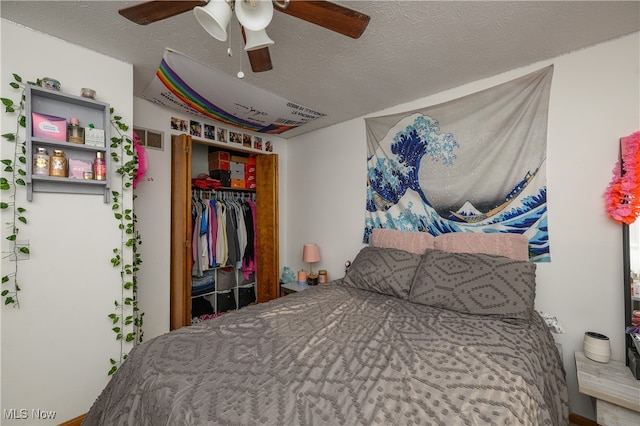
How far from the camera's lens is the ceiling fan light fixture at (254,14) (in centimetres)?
104

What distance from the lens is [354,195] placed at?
116 inches

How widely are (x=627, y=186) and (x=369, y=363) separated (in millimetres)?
1748

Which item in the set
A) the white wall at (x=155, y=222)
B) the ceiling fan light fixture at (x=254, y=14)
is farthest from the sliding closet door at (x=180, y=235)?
the ceiling fan light fixture at (x=254, y=14)

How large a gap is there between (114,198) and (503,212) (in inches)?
112

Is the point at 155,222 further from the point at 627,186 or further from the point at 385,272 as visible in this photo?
the point at 627,186

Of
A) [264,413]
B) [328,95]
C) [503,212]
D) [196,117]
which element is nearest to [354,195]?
[328,95]

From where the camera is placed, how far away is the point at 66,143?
163 centimetres

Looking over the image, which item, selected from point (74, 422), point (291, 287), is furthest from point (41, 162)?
point (291, 287)

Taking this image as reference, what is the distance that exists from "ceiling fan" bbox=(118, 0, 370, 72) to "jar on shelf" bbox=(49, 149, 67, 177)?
105cm

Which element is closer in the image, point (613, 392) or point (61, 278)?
point (613, 392)

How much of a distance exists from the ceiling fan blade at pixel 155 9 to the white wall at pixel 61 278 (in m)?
A: 1.01

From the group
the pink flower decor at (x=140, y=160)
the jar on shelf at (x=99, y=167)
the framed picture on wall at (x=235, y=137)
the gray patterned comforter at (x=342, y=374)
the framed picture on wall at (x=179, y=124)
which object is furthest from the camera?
the framed picture on wall at (x=235, y=137)

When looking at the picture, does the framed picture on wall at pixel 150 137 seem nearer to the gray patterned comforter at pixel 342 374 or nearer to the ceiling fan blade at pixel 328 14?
the gray patterned comforter at pixel 342 374

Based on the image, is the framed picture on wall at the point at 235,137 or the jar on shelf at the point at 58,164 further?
the framed picture on wall at the point at 235,137
